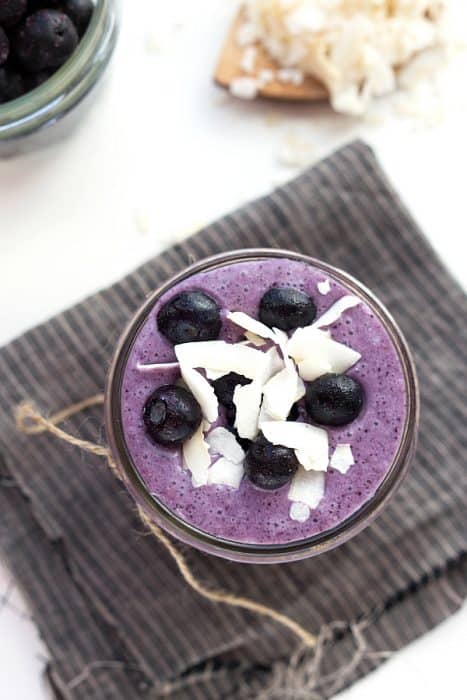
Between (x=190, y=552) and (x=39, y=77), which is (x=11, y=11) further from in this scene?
(x=190, y=552)

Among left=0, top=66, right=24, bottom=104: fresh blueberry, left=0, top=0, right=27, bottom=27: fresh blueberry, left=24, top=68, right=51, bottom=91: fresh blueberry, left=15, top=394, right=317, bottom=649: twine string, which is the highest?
left=0, top=0, right=27, bottom=27: fresh blueberry

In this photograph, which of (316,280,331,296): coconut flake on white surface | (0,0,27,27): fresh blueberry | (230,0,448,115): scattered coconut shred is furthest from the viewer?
(230,0,448,115): scattered coconut shred

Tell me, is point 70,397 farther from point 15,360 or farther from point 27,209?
point 27,209

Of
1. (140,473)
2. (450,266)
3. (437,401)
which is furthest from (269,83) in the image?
(140,473)

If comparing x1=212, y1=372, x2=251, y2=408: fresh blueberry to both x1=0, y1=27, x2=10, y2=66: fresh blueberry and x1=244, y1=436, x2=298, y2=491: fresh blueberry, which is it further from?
x1=0, y1=27, x2=10, y2=66: fresh blueberry

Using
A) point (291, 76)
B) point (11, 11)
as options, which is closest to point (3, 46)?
point (11, 11)

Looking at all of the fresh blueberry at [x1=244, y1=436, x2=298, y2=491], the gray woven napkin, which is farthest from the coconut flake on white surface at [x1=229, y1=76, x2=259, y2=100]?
the fresh blueberry at [x1=244, y1=436, x2=298, y2=491]
